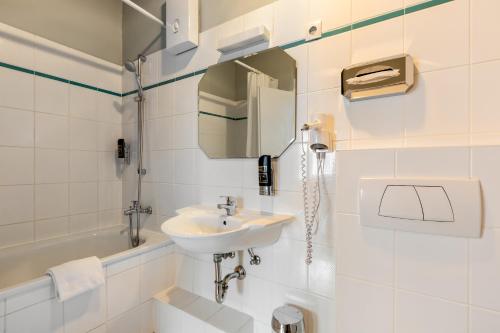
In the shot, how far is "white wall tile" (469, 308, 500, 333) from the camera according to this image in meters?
0.67

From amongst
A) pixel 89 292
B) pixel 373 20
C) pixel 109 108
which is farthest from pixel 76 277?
pixel 373 20

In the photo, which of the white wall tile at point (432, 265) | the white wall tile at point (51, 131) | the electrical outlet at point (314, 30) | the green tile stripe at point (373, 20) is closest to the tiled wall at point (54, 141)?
the white wall tile at point (51, 131)

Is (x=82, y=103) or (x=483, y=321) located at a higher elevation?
(x=82, y=103)

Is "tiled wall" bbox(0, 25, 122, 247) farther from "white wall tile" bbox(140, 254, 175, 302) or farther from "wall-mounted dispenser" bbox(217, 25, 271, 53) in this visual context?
"wall-mounted dispenser" bbox(217, 25, 271, 53)

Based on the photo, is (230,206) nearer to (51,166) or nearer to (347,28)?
(347,28)

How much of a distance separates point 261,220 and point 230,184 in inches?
15.4

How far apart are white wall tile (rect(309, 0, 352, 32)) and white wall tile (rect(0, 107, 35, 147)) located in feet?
6.05

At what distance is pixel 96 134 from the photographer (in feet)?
6.23

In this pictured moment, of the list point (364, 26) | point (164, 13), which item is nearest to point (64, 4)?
point (164, 13)

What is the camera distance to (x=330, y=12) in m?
1.06

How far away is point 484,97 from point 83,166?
7.65 ft

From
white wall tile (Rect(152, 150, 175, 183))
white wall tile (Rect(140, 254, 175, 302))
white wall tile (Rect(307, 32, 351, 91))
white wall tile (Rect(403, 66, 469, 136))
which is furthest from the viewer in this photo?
white wall tile (Rect(152, 150, 175, 183))

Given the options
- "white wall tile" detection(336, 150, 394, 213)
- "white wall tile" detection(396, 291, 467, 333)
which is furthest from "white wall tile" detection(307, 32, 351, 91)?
"white wall tile" detection(396, 291, 467, 333)

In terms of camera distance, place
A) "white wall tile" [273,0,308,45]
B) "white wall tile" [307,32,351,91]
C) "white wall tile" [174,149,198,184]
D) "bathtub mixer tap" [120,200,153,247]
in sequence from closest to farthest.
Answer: "white wall tile" [307,32,351,91] < "white wall tile" [273,0,308,45] < "white wall tile" [174,149,198,184] < "bathtub mixer tap" [120,200,153,247]
